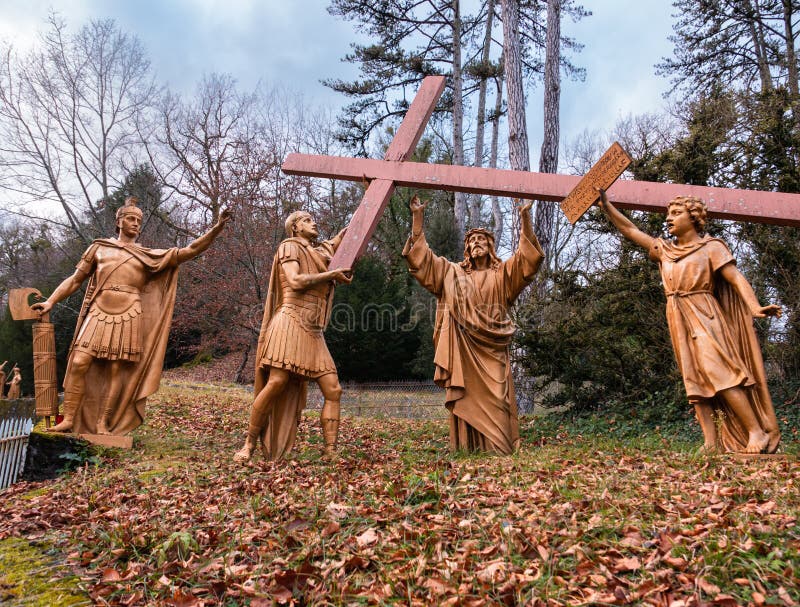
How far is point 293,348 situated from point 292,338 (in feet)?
0.32

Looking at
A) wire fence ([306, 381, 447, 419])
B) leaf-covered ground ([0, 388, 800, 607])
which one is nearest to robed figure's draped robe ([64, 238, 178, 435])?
leaf-covered ground ([0, 388, 800, 607])

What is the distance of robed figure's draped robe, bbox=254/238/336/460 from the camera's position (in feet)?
19.8

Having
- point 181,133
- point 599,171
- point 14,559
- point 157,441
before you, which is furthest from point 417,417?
point 181,133

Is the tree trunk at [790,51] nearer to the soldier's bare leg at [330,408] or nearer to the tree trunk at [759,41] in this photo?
the tree trunk at [759,41]

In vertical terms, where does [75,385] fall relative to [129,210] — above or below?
below

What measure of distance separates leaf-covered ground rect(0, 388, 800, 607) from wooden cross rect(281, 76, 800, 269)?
2.31 meters

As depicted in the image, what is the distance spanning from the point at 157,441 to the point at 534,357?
5520 millimetres

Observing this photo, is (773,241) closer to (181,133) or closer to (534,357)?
(534,357)

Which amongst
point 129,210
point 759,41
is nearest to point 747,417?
point 129,210

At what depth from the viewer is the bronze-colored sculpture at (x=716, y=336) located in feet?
17.2

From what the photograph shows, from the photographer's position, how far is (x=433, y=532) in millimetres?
3453

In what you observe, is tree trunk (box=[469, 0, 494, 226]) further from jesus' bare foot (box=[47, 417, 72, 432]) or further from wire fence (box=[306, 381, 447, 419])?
jesus' bare foot (box=[47, 417, 72, 432])

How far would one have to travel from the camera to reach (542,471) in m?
4.86

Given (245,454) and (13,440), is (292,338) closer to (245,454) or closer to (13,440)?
(245,454)
